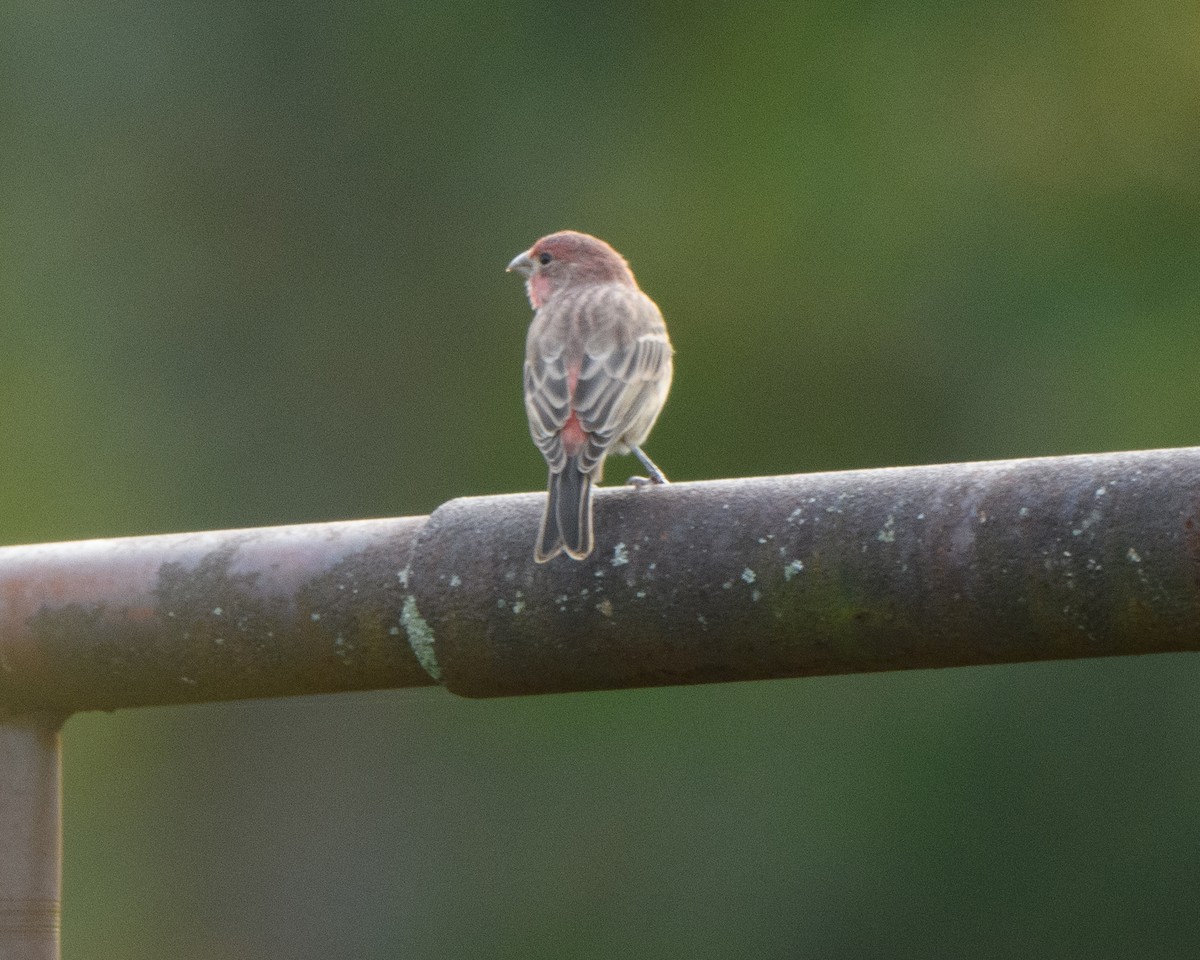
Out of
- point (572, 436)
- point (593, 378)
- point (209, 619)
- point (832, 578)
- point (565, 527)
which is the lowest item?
point (832, 578)

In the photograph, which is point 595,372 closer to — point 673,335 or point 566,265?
point 566,265

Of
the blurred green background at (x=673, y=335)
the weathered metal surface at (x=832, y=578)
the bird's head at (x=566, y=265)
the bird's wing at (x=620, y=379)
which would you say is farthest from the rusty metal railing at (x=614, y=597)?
the blurred green background at (x=673, y=335)

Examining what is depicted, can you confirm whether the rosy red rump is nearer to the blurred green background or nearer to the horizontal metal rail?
the horizontal metal rail

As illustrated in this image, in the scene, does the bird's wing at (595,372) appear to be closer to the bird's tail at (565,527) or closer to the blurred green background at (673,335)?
the bird's tail at (565,527)

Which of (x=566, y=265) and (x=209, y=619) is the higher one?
(x=566, y=265)

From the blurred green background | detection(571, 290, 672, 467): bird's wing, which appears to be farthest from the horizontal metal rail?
the blurred green background

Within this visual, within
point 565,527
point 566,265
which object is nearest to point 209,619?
point 565,527

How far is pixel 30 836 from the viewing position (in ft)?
8.04

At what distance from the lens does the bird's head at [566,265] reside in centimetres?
591

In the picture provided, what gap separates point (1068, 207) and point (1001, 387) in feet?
4.45

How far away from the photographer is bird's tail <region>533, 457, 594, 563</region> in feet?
8.14

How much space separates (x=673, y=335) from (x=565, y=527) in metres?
10.2

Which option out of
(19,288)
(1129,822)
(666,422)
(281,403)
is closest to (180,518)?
(281,403)

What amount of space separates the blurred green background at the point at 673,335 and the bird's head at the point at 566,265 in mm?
6368
